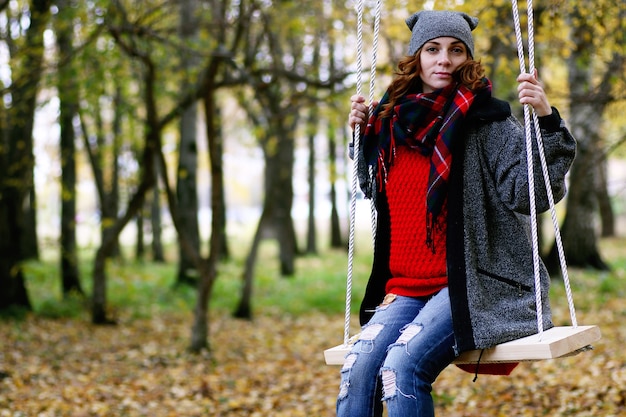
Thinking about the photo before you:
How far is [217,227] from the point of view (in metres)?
7.55

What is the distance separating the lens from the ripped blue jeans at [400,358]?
2.58 m

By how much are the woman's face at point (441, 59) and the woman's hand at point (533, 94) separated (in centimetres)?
29

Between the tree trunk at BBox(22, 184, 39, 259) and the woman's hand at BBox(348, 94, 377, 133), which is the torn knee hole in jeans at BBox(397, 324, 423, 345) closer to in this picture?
the woman's hand at BBox(348, 94, 377, 133)

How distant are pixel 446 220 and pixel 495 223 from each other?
0.18 m

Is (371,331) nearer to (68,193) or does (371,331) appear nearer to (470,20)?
(470,20)

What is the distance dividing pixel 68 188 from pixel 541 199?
8.43 metres

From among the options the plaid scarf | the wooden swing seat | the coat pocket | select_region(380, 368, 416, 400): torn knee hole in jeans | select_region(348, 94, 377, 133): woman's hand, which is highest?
select_region(348, 94, 377, 133): woman's hand

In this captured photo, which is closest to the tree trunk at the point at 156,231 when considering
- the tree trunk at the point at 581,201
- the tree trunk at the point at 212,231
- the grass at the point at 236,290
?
the grass at the point at 236,290

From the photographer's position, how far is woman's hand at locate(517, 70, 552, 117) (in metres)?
2.66

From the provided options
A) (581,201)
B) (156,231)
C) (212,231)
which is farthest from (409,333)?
(156,231)

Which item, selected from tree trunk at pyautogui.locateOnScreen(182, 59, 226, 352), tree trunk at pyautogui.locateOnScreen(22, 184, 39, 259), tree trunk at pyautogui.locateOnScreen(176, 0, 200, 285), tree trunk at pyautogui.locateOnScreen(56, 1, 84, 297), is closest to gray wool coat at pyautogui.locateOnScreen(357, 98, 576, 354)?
tree trunk at pyautogui.locateOnScreen(182, 59, 226, 352)

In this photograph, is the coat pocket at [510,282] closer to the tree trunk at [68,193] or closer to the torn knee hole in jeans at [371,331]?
the torn knee hole in jeans at [371,331]

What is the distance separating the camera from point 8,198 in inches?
366

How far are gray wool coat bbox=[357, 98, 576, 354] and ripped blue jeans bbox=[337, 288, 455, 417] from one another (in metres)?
0.10
